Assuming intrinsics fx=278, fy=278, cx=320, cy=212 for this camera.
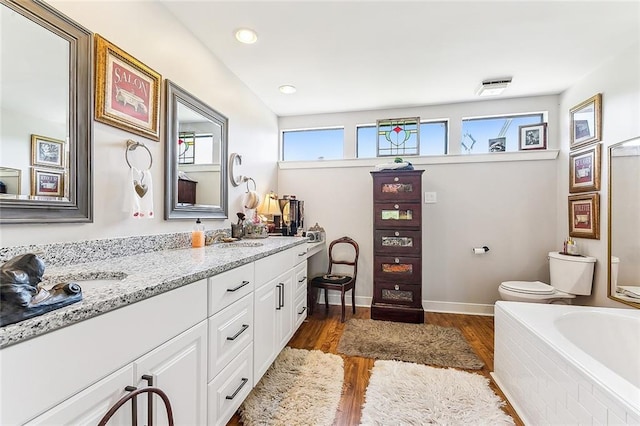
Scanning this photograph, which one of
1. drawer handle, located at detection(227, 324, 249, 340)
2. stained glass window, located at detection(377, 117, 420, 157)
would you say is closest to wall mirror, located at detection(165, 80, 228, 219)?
drawer handle, located at detection(227, 324, 249, 340)

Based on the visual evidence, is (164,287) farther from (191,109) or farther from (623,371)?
(623,371)

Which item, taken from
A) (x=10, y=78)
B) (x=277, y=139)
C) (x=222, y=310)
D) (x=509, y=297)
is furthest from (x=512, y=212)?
(x=10, y=78)

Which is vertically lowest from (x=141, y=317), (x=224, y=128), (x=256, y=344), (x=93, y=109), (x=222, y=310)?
(x=256, y=344)

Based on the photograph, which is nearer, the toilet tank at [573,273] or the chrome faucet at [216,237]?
the chrome faucet at [216,237]

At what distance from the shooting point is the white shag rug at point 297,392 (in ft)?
4.95

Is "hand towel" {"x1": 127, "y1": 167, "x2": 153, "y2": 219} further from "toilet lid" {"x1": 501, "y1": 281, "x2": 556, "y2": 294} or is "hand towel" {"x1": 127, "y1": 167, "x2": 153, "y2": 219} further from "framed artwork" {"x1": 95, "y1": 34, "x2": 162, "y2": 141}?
"toilet lid" {"x1": 501, "y1": 281, "x2": 556, "y2": 294}

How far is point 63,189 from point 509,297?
330cm

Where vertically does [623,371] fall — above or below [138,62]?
below

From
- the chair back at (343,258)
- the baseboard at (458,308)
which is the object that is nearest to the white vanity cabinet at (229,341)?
the chair back at (343,258)

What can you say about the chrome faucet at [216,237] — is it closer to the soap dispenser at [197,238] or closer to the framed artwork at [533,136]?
the soap dispenser at [197,238]

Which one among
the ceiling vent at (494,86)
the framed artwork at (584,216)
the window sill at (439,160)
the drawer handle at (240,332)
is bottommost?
the drawer handle at (240,332)

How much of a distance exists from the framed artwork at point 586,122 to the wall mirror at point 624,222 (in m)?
0.29

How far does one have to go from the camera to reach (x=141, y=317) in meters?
0.83

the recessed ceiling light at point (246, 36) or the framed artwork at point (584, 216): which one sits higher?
the recessed ceiling light at point (246, 36)
